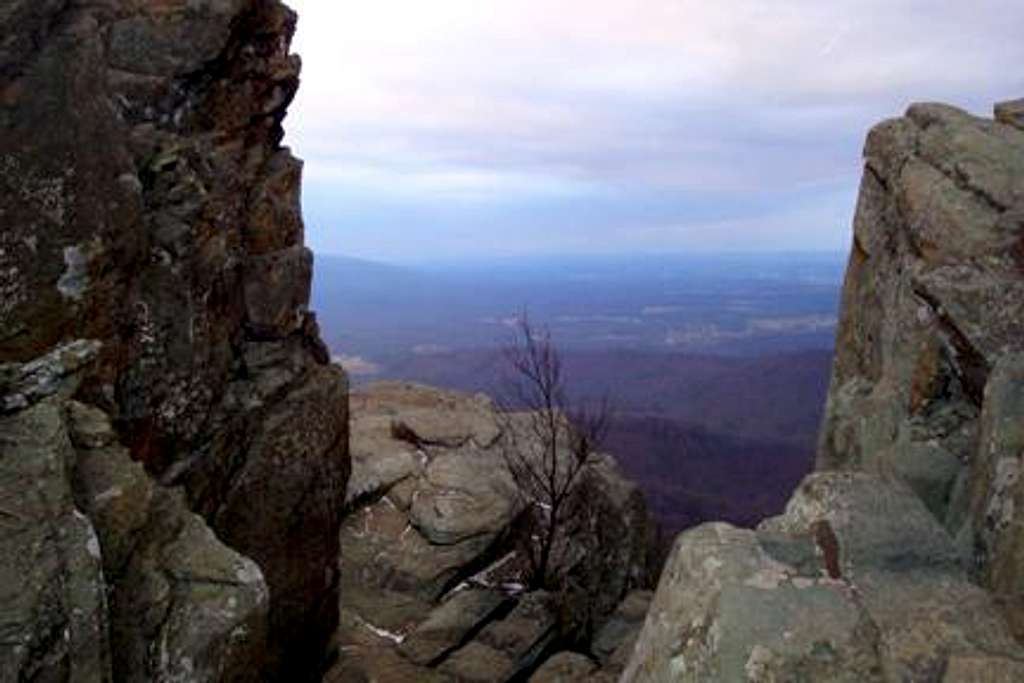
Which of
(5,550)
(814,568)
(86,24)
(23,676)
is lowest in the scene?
(23,676)

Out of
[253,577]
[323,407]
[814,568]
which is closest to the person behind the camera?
[814,568]

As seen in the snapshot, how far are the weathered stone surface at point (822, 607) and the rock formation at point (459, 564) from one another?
1342cm

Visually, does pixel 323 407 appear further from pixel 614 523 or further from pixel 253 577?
pixel 614 523

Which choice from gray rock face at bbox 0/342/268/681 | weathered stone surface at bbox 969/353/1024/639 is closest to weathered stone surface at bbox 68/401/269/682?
gray rock face at bbox 0/342/268/681

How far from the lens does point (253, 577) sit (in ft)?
37.1

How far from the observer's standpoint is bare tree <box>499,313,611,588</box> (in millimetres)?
29234

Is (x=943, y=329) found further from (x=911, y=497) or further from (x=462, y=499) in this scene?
(x=462, y=499)

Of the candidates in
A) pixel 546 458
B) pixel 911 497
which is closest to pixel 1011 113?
pixel 911 497

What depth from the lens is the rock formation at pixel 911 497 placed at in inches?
325

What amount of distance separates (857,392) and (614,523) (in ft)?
54.4

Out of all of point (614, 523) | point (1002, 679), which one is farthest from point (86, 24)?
point (614, 523)

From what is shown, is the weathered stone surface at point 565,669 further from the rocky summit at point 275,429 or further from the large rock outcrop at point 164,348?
the large rock outcrop at point 164,348

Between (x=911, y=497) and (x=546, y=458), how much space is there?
69.7 feet

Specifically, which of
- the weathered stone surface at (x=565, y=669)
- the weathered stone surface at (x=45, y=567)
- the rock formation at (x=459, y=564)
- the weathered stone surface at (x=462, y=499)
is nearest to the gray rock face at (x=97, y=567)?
the weathered stone surface at (x=45, y=567)
